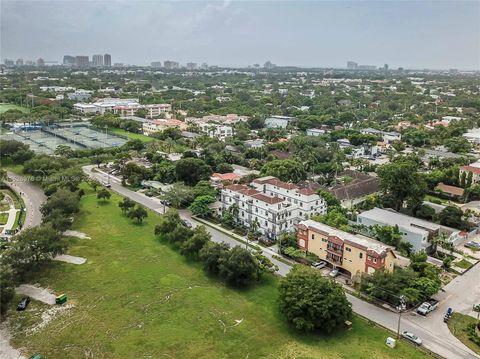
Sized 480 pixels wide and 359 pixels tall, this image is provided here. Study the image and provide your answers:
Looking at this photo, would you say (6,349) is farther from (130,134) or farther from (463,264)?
(130,134)

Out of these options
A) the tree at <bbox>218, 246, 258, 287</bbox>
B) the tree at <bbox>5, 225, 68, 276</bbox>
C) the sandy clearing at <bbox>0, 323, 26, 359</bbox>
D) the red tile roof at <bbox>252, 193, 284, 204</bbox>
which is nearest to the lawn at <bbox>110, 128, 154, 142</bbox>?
the red tile roof at <bbox>252, 193, 284, 204</bbox>

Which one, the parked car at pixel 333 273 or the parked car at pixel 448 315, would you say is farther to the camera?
the parked car at pixel 333 273

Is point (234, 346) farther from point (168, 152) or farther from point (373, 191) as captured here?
point (168, 152)

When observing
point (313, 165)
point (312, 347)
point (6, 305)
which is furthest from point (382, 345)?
point (313, 165)

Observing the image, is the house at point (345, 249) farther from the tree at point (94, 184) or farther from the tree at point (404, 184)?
the tree at point (94, 184)

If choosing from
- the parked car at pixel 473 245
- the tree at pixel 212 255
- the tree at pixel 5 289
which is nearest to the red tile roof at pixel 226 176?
the tree at pixel 212 255

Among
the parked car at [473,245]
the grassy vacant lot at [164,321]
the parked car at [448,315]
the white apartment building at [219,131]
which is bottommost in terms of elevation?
the grassy vacant lot at [164,321]
